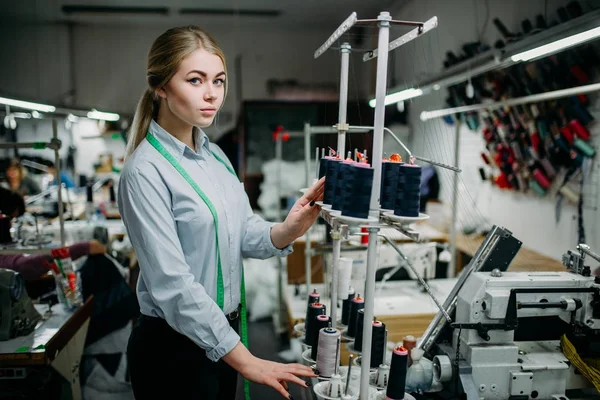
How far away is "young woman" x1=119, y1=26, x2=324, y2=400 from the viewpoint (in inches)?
39.4

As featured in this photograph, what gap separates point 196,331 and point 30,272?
67.0 inches

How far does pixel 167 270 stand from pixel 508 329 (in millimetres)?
1067

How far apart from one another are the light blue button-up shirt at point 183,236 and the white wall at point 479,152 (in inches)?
41.8

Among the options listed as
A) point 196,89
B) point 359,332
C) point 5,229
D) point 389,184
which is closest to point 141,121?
point 196,89

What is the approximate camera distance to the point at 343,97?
Answer: 1438mm

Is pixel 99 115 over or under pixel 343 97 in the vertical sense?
over

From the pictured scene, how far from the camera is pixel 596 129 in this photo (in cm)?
265

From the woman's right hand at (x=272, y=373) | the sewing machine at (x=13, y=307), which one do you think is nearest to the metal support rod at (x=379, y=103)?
the woman's right hand at (x=272, y=373)

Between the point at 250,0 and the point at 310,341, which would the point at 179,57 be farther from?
the point at 250,0

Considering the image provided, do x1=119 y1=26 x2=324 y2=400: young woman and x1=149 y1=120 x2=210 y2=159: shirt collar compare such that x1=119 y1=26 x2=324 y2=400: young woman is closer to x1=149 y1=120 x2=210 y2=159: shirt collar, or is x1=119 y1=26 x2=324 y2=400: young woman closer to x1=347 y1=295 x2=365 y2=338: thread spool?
x1=149 y1=120 x2=210 y2=159: shirt collar

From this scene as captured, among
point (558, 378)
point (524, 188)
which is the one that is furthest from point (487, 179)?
point (558, 378)

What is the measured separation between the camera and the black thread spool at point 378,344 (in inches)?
51.5

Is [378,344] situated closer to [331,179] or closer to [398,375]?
[398,375]

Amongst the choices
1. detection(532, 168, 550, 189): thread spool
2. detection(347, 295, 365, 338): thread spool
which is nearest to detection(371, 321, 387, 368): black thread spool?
detection(347, 295, 365, 338): thread spool
